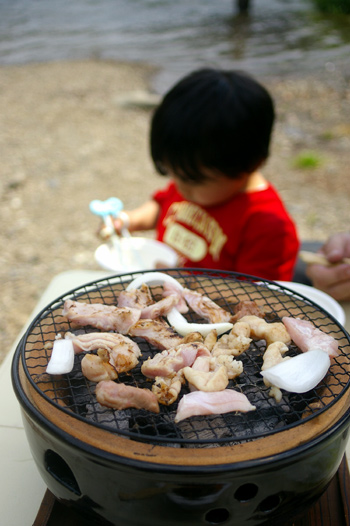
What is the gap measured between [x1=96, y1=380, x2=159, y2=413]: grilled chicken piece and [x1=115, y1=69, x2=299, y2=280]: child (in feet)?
4.50

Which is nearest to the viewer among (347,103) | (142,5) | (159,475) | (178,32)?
(159,475)

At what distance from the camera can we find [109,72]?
8898 mm

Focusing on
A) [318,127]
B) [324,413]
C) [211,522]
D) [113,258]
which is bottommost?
[318,127]

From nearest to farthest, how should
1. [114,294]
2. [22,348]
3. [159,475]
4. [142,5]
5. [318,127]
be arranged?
[159,475] → [22,348] → [114,294] → [318,127] → [142,5]

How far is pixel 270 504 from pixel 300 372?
1.01 feet

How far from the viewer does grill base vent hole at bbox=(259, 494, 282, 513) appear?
107 centimetres

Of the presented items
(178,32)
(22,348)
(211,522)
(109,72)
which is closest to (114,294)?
(22,348)

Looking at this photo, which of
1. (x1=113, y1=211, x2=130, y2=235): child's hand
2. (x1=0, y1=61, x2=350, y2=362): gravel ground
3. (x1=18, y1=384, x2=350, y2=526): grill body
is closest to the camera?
(x1=18, y1=384, x2=350, y2=526): grill body

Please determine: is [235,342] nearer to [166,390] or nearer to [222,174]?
[166,390]

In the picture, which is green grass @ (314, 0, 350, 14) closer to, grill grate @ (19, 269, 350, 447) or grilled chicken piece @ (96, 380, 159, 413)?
grill grate @ (19, 269, 350, 447)

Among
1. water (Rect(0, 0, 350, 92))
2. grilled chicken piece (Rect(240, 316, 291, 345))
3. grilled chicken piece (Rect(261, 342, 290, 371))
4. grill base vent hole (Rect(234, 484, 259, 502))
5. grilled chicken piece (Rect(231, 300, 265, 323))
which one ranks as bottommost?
water (Rect(0, 0, 350, 92))

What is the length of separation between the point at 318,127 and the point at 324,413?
235 inches

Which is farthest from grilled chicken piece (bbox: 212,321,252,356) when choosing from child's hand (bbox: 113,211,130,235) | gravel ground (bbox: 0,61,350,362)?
gravel ground (bbox: 0,61,350,362)

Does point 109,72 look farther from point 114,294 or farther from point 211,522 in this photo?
point 211,522
